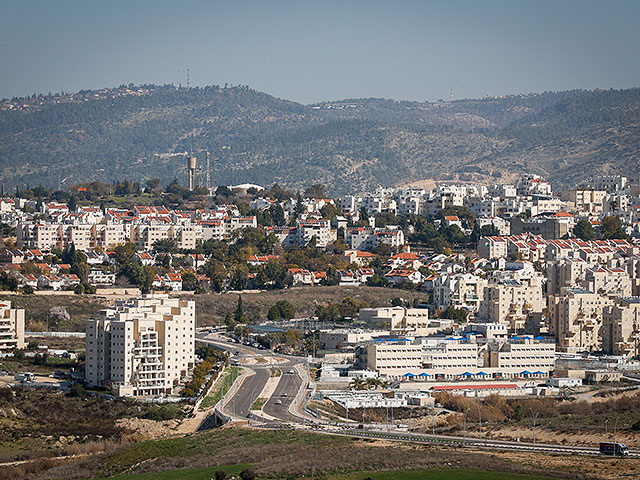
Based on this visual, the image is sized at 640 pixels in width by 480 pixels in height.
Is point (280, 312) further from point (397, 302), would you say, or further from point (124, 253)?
point (124, 253)

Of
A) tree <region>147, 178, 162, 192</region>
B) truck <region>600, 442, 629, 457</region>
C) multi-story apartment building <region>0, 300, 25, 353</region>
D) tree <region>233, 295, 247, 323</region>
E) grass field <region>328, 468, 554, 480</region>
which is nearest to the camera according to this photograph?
grass field <region>328, 468, 554, 480</region>

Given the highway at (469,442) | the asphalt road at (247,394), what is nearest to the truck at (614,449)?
the highway at (469,442)

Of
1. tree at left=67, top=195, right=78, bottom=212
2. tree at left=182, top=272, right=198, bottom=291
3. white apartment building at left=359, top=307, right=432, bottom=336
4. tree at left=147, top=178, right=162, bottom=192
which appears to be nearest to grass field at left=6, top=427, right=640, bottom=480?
white apartment building at left=359, top=307, right=432, bottom=336

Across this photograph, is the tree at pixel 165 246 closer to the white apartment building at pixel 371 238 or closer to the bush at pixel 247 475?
the white apartment building at pixel 371 238

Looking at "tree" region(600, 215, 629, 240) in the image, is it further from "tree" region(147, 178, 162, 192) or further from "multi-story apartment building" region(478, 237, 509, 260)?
"tree" region(147, 178, 162, 192)

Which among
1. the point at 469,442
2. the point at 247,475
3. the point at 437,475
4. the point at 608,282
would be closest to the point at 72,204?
the point at 608,282

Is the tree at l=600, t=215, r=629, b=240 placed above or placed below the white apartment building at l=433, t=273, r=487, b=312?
above

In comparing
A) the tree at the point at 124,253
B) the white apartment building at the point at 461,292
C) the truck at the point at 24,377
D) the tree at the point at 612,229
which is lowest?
the truck at the point at 24,377
